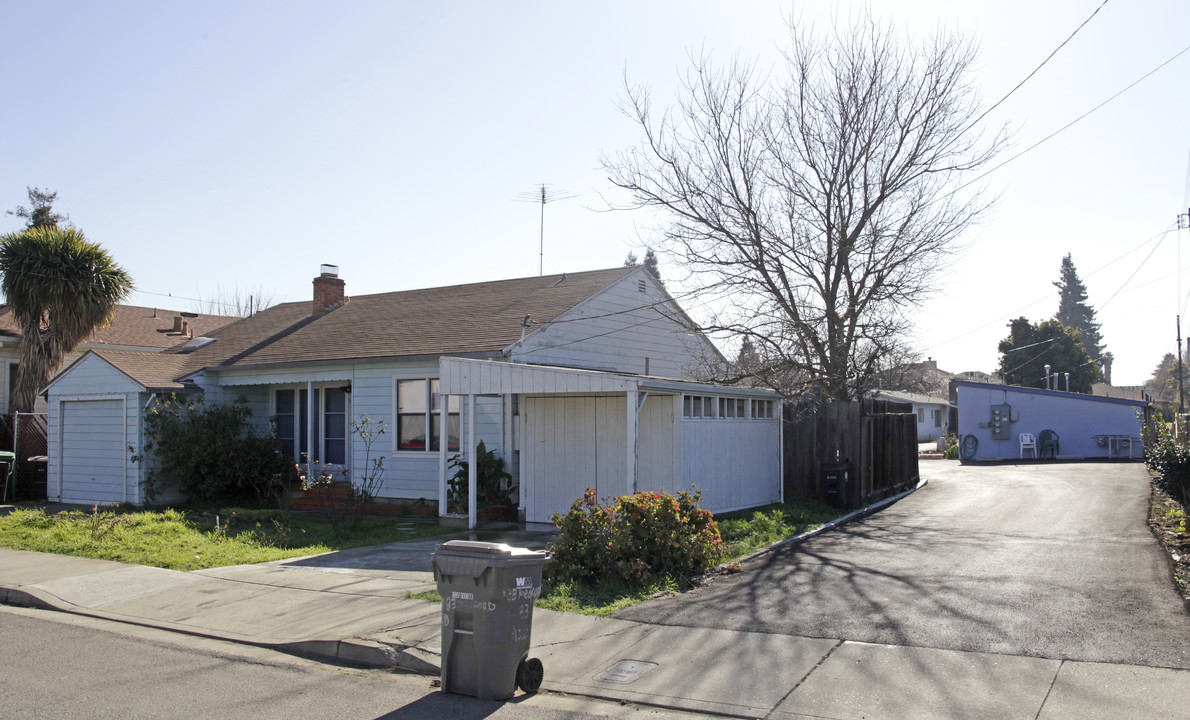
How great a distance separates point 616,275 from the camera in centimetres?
1941

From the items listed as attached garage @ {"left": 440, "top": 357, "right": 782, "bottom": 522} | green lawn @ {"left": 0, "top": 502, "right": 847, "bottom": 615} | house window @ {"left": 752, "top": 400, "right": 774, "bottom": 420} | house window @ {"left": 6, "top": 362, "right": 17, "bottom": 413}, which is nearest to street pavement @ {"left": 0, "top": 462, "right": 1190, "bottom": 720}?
green lawn @ {"left": 0, "top": 502, "right": 847, "bottom": 615}

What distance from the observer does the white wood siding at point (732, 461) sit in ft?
44.8

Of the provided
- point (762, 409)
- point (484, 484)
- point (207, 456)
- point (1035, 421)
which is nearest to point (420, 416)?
point (484, 484)

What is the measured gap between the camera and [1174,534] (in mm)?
11383

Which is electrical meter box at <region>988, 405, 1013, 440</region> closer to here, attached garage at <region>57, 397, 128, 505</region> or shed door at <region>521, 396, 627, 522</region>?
shed door at <region>521, 396, 627, 522</region>

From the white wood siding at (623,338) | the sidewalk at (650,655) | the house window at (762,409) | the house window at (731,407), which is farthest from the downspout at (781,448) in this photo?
the sidewalk at (650,655)

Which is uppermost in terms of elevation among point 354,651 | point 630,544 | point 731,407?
point 731,407

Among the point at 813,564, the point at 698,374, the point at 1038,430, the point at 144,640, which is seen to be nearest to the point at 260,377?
the point at 698,374

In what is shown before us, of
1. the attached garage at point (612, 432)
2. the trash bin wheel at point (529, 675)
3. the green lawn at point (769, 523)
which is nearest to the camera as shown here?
the trash bin wheel at point (529, 675)

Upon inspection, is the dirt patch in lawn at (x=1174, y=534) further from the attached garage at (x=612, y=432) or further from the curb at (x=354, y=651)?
the curb at (x=354, y=651)

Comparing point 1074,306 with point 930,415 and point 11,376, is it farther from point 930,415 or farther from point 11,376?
point 11,376

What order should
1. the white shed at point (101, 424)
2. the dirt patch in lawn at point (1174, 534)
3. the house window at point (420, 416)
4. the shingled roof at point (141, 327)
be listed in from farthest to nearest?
the shingled roof at point (141, 327) < the white shed at point (101, 424) < the house window at point (420, 416) < the dirt patch in lawn at point (1174, 534)

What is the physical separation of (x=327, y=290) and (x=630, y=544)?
15932 mm

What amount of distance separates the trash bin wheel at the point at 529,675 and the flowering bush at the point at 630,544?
3001mm
